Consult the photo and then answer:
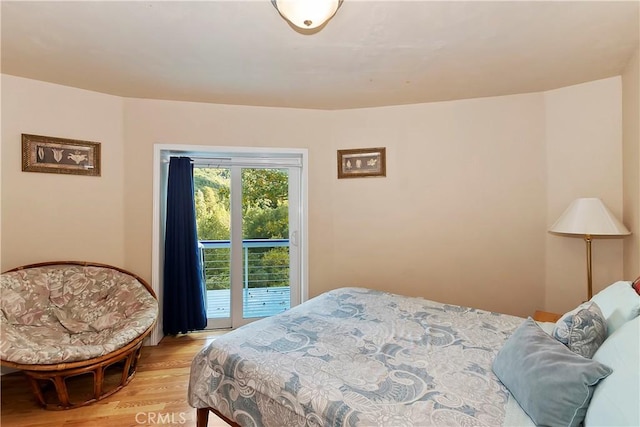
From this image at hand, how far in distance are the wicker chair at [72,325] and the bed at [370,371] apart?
974 mm

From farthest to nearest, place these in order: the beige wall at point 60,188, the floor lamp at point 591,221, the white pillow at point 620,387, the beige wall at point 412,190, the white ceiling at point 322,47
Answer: the beige wall at point 412,190, the beige wall at point 60,188, the floor lamp at point 591,221, the white ceiling at point 322,47, the white pillow at point 620,387

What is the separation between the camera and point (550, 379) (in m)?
0.98

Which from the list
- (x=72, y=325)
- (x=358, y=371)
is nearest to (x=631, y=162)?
(x=358, y=371)

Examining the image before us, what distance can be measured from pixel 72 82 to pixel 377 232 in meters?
3.01

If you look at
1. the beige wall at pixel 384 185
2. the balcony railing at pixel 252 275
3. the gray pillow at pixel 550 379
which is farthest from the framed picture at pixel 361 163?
the gray pillow at pixel 550 379

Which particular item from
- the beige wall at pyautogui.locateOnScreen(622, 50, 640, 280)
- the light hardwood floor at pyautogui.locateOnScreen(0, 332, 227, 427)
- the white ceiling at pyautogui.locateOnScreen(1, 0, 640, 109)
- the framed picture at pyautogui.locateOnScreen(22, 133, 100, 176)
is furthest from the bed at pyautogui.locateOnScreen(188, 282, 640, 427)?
the framed picture at pyautogui.locateOnScreen(22, 133, 100, 176)

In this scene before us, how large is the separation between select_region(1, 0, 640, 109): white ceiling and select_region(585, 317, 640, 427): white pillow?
1.56m

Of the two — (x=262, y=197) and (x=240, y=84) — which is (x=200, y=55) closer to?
(x=240, y=84)

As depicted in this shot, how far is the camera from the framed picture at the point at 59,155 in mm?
2395

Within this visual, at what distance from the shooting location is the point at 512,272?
2775 millimetres

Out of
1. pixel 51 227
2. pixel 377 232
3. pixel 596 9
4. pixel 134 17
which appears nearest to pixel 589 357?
pixel 596 9

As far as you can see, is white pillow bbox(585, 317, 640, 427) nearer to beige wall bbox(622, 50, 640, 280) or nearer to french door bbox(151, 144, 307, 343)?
beige wall bbox(622, 50, 640, 280)

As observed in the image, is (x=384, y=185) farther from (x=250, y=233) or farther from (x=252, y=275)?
(x=252, y=275)

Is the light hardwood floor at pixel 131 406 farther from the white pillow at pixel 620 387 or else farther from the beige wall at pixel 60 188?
the white pillow at pixel 620 387
